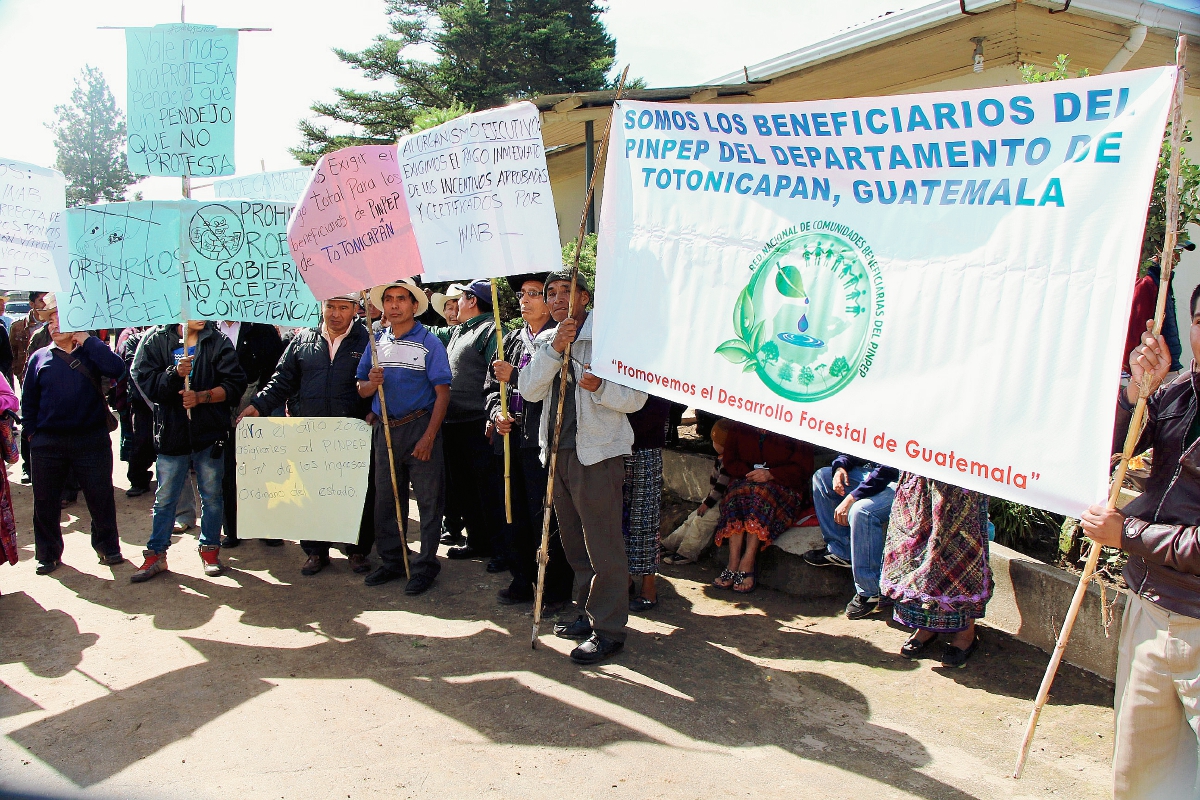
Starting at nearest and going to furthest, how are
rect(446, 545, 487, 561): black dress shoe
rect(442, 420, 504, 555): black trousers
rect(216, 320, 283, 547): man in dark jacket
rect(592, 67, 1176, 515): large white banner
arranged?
rect(592, 67, 1176, 515): large white banner < rect(442, 420, 504, 555): black trousers < rect(446, 545, 487, 561): black dress shoe < rect(216, 320, 283, 547): man in dark jacket

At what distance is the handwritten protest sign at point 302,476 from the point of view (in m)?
5.79

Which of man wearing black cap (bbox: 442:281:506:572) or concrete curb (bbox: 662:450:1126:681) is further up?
man wearing black cap (bbox: 442:281:506:572)

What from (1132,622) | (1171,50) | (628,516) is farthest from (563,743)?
(1171,50)

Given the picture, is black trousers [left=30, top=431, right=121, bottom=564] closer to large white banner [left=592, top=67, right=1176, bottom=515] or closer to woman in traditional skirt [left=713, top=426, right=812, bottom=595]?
large white banner [left=592, top=67, right=1176, bottom=515]

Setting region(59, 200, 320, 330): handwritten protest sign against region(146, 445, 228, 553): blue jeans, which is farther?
region(146, 445, 228, 553): blue jeans

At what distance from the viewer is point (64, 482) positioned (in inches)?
241

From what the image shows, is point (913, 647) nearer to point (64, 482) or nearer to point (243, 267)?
point (243, 267)

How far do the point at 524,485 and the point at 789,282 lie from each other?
2.56 metres

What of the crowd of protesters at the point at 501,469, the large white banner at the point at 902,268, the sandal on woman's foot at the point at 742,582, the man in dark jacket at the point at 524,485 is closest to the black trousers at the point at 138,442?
the crowd of protesters at the point at 501,469

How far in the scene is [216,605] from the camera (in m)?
5.50

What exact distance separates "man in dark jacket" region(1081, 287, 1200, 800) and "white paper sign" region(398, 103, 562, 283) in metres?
2.68

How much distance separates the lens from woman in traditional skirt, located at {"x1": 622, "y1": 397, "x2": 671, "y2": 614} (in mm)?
5141

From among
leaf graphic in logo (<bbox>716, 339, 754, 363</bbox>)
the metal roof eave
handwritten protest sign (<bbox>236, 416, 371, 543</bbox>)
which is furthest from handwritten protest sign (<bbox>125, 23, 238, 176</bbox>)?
the metal roof eave

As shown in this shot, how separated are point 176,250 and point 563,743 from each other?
411 cm
